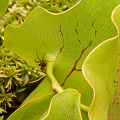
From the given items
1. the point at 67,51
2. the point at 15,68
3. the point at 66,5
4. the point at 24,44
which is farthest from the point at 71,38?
the point at 66,5

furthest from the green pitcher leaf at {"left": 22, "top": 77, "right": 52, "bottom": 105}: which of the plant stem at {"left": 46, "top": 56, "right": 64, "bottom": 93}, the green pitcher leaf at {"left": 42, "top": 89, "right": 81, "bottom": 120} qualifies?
the green pitcher leaf at {"left": 42, "top": 89, "right": 81, "bottom": 120}

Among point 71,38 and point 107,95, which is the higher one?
point 71,38

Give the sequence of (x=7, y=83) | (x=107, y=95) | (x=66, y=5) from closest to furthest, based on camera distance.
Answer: (x=107, y=95)
(x=7, y=83)
(x=66, y=5)

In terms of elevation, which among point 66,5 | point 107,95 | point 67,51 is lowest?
point 107,95

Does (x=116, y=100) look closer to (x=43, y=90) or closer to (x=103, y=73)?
(x=103, y=73)

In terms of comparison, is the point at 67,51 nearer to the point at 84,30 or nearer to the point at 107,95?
the point at 84,30

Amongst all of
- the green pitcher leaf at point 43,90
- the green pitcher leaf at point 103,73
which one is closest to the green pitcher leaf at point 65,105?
the green pitcher leaf at point 103,73

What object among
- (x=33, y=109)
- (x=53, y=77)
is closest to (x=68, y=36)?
(x=53, y=77)
